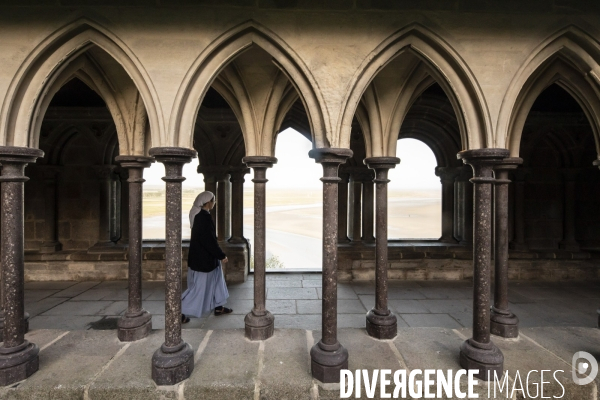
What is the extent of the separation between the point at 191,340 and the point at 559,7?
4.83m

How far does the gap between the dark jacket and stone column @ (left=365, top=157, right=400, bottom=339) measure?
2.09 m

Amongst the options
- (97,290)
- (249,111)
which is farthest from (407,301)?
(97,290)

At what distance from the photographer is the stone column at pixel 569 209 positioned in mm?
6961

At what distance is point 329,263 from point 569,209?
691 cm

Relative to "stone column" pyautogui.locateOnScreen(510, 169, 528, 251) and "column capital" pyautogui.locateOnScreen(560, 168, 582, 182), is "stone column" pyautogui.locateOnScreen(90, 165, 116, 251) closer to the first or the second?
"stone column" pyautogui.locateOnScreen(510, 169, 528, 251)

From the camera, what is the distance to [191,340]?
3.36 m

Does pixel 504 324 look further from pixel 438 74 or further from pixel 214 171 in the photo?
pixel 214 171

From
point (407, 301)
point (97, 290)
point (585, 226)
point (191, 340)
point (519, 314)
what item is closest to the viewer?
point (191, 340)

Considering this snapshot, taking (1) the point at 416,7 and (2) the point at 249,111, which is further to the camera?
(2) the point at 249,111

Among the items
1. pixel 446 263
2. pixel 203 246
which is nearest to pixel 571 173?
pixel 446 263

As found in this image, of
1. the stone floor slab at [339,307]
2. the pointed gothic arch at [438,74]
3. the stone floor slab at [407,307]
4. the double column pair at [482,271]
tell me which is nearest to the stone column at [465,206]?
the stone floor slab at [407,307]

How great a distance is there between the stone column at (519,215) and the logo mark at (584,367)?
440 centimetres

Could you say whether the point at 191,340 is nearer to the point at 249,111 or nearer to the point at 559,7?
the point at 249,111

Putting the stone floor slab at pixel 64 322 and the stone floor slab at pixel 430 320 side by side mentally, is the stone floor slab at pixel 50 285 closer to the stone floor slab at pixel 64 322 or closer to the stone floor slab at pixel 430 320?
the stone floor slab at pixel 64 322
